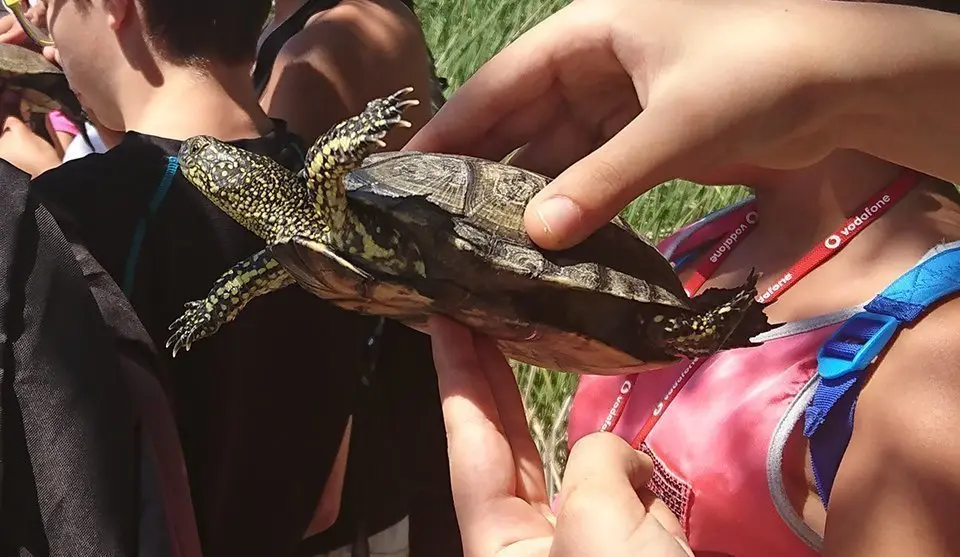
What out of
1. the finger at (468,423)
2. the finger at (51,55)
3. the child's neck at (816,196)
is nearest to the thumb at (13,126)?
the finger at (51,55)

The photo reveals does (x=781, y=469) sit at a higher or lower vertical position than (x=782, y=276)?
lower

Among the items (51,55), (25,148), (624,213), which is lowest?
(624,213)

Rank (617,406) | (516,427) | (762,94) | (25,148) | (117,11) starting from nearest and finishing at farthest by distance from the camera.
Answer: (762,94) → (516,427) → (617,406) → (117,11) → (25,148)

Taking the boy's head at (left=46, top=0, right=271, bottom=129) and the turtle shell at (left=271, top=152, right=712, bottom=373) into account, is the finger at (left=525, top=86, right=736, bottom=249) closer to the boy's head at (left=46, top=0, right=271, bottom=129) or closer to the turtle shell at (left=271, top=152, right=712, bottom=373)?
the turtle shell at (left=271, top=152, right=712, bottom=373)

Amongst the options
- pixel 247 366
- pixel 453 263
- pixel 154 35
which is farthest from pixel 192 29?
pixel 453 263

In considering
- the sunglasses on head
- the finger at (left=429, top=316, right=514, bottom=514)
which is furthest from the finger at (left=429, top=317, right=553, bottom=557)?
the sunglasses on head

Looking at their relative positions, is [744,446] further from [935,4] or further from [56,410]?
[56,410]
